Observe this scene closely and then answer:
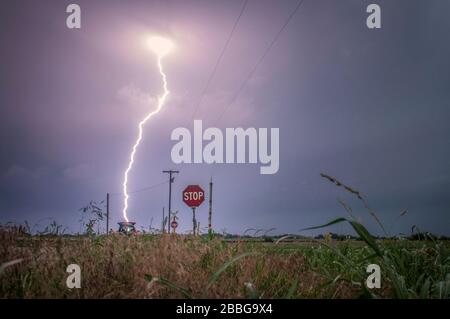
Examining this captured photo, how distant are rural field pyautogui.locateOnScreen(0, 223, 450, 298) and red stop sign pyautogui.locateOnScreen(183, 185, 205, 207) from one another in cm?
2626

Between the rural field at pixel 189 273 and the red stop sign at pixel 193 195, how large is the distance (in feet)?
86.1

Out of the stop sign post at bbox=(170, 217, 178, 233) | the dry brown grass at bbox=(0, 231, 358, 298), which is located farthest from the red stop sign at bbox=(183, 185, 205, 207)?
the dry brown grass at bbox=(0, 231, 358, 298)

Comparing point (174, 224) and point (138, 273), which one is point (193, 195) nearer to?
point (174, 224)

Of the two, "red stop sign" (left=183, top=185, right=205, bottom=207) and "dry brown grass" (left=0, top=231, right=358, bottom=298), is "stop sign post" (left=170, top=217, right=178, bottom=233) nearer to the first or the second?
"dry brown grass" (left=0, top=231, right=358, bottom=298)

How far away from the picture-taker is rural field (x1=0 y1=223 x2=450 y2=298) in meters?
2.42

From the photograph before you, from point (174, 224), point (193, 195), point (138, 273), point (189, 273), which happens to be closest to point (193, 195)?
point (193, 195)

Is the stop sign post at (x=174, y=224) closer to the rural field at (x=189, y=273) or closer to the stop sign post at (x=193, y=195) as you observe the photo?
the rural field at (x=189, y=273)

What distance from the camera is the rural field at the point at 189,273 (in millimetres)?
2422

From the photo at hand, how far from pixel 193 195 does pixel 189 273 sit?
2800 cm

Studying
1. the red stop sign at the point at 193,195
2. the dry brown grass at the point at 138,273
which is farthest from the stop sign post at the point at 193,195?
the dry brown grass at the point at 138,273
